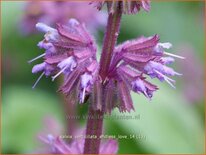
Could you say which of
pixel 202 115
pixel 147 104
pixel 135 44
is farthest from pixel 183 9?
pixel 135 44

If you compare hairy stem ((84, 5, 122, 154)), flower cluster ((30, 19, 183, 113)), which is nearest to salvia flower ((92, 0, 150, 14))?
hairy stem ((84, 5, 122, 154))

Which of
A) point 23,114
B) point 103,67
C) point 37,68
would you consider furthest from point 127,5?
point 23,114

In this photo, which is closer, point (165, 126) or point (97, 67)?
point (97, 67)

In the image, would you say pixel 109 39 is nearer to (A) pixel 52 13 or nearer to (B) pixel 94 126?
(B) pixel 94 126

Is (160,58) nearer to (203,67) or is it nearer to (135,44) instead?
(135,44)

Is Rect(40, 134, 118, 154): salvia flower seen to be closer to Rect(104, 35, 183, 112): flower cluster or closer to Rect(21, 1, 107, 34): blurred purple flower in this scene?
Rect(104, 35, 183, 112): flower cluster

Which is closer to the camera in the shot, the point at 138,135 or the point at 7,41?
the point at 138,135
